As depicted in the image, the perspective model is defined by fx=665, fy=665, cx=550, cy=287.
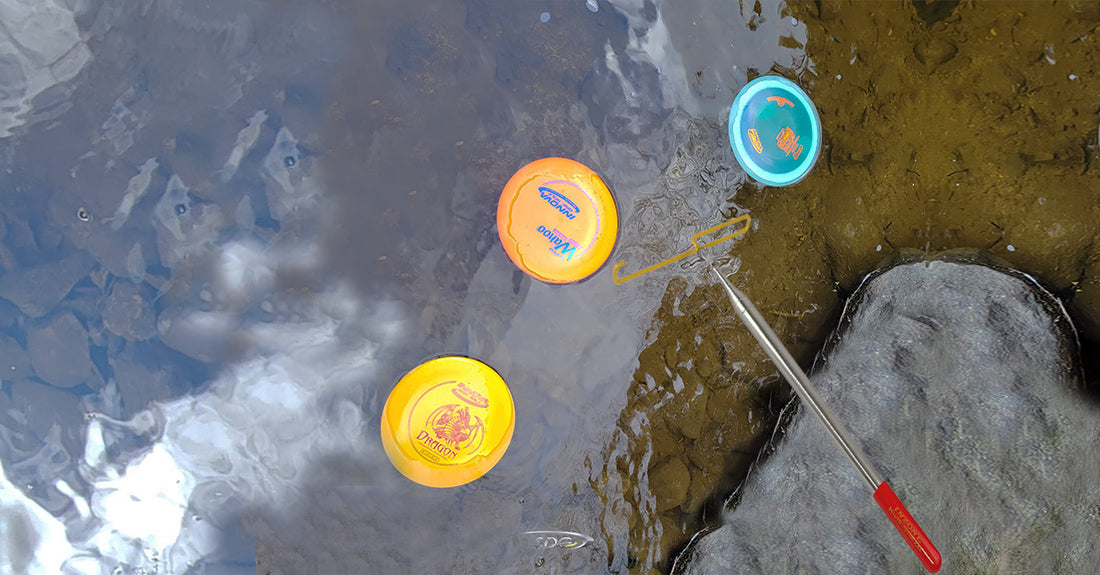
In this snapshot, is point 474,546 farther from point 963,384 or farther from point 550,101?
point 963,384

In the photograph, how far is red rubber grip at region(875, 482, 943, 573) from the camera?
2.29 meters

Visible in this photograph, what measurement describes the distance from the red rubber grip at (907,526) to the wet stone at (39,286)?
3.25 meters

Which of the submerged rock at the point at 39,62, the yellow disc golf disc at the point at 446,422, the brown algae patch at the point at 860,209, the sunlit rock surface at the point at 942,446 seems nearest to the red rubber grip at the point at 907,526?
the sunlit rock surface at the point at 942,446

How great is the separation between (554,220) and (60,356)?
6.96ft

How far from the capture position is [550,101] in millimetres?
2838

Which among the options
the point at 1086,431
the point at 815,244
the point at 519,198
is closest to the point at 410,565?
the point at 519,198

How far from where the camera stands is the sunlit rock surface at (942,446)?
262 cm

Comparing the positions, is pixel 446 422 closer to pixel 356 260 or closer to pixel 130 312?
pixel 356 260

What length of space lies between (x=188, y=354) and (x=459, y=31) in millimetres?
1760

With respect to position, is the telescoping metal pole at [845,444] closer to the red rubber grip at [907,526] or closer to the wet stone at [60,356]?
the red rubber grip at [907,526]

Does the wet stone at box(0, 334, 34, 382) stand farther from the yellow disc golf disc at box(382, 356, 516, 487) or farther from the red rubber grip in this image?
the red rubber grip

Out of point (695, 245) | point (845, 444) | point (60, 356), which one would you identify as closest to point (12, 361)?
point (60, 356)

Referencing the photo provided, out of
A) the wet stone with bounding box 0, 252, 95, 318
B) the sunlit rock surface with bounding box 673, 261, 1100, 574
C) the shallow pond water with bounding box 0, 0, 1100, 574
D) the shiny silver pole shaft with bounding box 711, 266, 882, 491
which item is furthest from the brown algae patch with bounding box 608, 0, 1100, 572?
the wet stone with bounding box 0, 252, 95, 318

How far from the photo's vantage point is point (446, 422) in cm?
270
